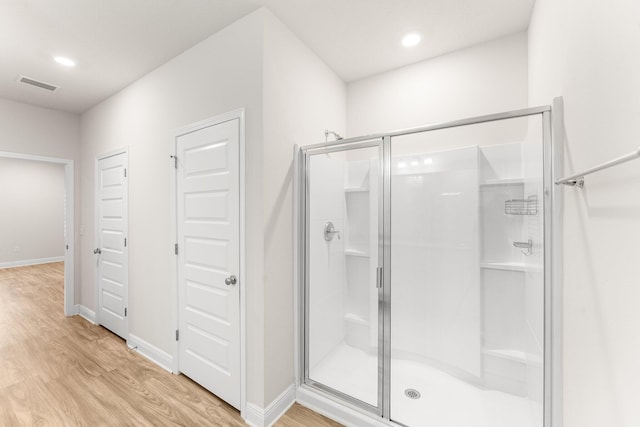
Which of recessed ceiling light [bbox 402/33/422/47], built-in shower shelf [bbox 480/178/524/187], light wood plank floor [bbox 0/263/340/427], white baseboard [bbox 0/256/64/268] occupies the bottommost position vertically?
light wood plank floor [bbox 0/263/340/427]

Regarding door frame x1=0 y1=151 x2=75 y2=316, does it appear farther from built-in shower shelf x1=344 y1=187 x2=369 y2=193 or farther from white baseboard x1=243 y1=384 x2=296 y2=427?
built-in shower shelf x1=344 y1=187 x2=369 y2=193

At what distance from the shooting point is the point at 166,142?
8.04ft

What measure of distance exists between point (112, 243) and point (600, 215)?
4044 mm

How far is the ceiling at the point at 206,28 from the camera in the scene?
5.89 ft

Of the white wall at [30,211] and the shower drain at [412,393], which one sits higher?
the white wall at [30,211]

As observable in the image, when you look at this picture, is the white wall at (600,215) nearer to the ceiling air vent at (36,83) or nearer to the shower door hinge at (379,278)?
the shower door hinge at (379,278)

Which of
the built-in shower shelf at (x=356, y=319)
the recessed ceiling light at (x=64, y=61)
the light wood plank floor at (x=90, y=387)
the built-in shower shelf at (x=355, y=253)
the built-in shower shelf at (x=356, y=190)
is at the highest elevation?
the recessed ceiling light at (x=64, y=61)

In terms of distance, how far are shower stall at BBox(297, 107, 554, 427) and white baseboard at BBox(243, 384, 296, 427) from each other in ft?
0.49

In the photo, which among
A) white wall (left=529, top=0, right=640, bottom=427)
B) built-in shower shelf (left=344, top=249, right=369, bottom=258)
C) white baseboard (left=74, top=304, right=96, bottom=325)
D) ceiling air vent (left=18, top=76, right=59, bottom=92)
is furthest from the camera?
white baseboard (left=74, top=304, right=96, bottom=325)

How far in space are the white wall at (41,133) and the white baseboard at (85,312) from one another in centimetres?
12

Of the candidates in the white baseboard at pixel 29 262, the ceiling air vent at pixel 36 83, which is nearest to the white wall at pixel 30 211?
the white baseboard at pixel 29 262

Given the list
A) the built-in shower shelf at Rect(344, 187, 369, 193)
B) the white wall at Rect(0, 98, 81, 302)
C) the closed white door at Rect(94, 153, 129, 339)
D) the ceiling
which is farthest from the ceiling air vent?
the built-in shower shelf at Rect(344, 187, 369, 193)

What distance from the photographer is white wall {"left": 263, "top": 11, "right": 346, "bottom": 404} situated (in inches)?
71.7

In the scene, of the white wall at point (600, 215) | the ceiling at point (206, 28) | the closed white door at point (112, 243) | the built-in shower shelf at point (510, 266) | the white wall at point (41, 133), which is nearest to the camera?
the white wall at point (600, 215)
